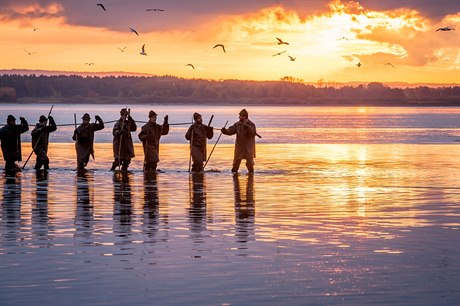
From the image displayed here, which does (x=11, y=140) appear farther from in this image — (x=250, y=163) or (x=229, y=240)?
(x=229, y=240)

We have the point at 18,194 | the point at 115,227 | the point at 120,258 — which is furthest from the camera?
the point at 18,194

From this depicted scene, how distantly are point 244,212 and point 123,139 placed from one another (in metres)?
11.5

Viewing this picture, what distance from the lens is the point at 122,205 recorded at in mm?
20328

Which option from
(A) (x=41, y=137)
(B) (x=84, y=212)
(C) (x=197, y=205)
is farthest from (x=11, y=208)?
(A) (x=41, y=137)

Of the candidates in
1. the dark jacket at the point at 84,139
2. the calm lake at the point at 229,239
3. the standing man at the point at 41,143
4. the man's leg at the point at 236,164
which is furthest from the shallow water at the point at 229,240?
the standing man at the point at 41,143

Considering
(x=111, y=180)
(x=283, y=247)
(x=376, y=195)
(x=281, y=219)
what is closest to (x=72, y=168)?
(x=111, y=180)

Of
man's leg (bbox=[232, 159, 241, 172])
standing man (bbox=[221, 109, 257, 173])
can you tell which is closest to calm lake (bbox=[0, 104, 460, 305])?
man's leg (bbox=[232, 159, 241, 172])

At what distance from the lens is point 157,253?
46.2 ft

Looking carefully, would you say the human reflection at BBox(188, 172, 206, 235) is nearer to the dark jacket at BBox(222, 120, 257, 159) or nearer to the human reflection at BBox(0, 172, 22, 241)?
the dark jacket at BBox(222, 120, 257, 159)

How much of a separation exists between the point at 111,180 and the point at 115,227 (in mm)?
10276

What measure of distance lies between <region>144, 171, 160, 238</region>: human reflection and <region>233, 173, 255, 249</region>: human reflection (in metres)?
1.39

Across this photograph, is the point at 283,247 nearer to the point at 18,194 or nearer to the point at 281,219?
the point at 281,219

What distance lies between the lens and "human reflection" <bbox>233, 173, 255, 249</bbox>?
51.9 feet

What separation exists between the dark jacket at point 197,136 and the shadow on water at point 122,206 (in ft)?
6.54
